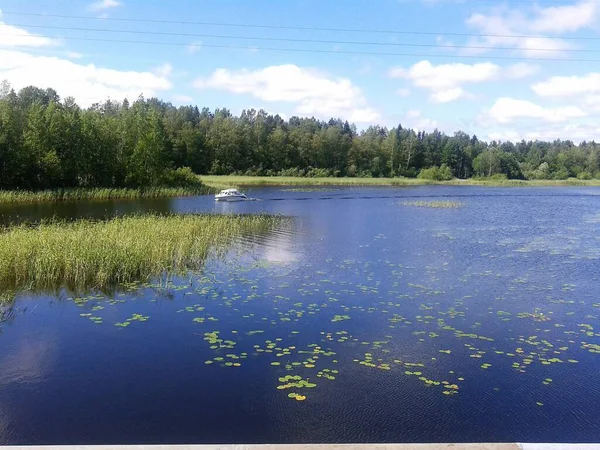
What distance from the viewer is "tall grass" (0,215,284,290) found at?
1645 centimetres

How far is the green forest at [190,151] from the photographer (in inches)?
2078

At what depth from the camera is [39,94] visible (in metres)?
105

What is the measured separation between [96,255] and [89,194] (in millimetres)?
36869

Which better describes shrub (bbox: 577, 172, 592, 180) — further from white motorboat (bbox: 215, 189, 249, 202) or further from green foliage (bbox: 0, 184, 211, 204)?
white motorboat (bbox: 215, 189, 249, 202)

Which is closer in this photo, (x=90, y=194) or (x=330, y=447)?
(x=330, y=447)

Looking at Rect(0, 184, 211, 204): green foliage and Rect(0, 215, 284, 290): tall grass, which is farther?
Rect(0, 184, 211, 204): green foliage


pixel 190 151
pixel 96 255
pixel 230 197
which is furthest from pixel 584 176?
pixel 96 255

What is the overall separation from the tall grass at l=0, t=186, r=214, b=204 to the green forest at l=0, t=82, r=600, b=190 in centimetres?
423

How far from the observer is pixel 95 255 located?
17.3m

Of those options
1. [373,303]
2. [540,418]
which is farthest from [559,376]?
[373,303]

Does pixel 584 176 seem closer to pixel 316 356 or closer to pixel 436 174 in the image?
pixel 436 174

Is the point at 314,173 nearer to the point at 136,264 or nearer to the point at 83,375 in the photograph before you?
the point at 136,264

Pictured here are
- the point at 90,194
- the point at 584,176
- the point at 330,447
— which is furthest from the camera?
the point at 584,176

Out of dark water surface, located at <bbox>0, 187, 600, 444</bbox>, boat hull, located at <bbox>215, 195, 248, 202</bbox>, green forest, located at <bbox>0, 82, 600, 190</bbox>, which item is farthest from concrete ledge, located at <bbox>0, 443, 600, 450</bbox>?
green forest, located at <bbox>0, 82, 600, 190</bbox>
